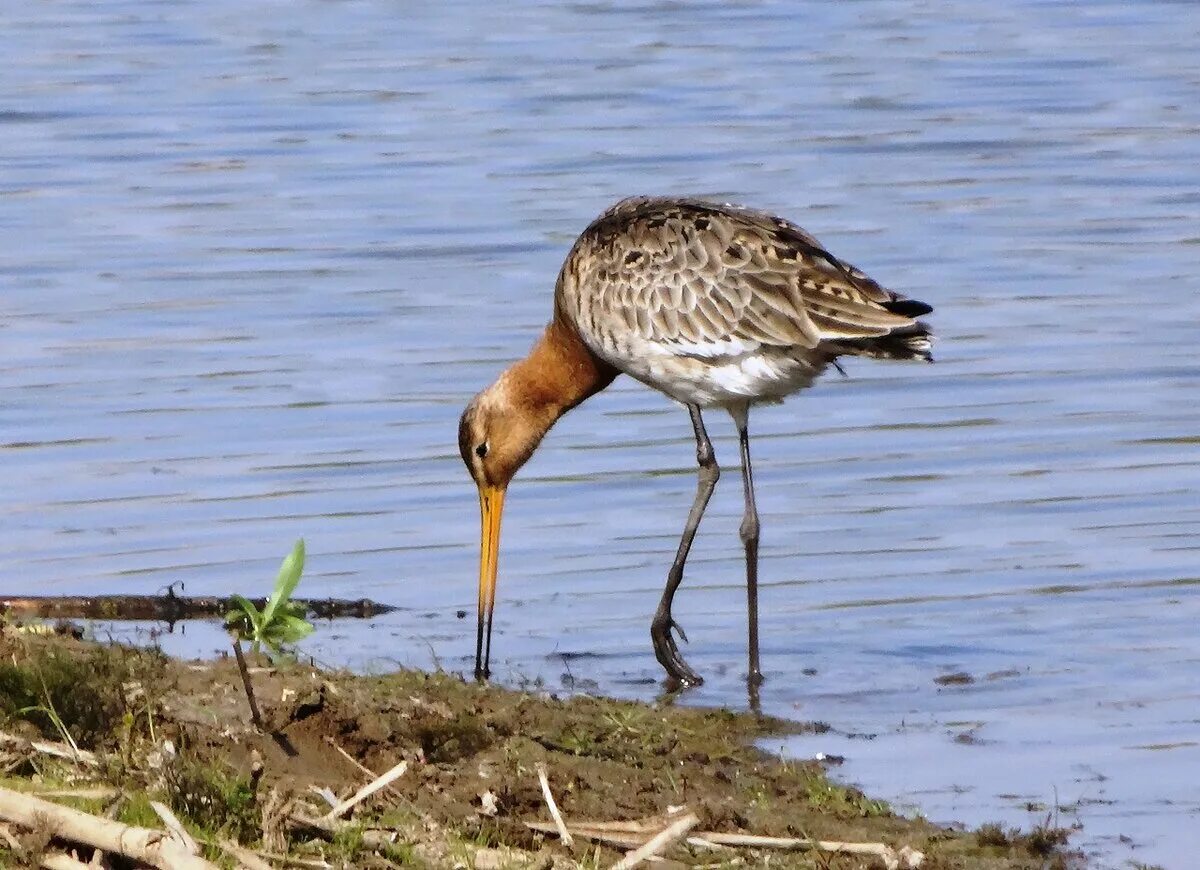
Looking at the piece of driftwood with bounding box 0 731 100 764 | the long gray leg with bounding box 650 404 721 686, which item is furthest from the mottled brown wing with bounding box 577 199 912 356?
the piece of driftwood with bounding box 0 731 100 764

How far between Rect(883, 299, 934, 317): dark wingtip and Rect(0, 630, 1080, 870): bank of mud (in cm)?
161

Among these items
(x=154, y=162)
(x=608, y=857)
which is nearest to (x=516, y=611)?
(x=608, y=857)

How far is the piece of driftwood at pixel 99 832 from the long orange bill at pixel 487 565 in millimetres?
2869

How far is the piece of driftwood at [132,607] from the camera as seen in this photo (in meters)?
7.82

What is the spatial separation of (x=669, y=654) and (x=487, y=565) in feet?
2.72

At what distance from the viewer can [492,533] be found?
8641mm

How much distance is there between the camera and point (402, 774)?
558 centimetres

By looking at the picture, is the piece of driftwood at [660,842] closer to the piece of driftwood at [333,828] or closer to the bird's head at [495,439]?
the piece of driftwood at [333,828]

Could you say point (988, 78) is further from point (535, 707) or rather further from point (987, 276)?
point (535, 707)

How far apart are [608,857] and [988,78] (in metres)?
13.8

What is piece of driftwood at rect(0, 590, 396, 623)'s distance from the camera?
25.7 feet

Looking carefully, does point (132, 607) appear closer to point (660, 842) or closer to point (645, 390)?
point (660, 842)

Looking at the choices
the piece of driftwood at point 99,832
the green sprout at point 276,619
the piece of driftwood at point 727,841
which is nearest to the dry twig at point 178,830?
the piece of driftwood at point 99,832

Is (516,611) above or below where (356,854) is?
below
